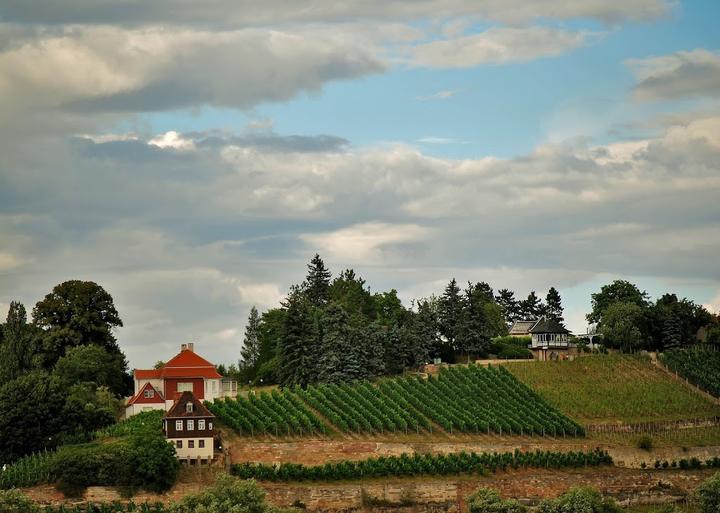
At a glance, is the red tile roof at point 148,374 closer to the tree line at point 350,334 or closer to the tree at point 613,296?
the tree line at point 350,334

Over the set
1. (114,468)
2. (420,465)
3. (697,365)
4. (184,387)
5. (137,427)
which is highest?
(697,365)

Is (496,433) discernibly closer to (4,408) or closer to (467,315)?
(467,315)

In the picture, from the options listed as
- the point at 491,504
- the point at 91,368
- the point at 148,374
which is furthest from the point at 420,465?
the point at 91,368

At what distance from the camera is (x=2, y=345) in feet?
392

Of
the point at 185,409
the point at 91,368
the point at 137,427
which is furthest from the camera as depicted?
the point at 91,368

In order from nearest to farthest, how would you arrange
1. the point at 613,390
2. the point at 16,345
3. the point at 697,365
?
the point at 16,345 < the point at 613,390 < the point at 697,365

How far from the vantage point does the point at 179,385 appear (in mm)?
108438

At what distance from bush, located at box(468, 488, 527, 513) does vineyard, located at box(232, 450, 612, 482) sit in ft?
17.1

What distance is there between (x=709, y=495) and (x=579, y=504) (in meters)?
8.77

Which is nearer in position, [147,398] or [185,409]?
[185,409]

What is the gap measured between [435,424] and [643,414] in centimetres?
1737

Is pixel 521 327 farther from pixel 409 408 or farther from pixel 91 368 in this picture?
pixel 91 368

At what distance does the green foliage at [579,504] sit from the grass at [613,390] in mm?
18804

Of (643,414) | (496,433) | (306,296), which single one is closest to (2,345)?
(306,296)
